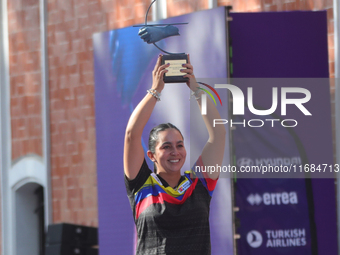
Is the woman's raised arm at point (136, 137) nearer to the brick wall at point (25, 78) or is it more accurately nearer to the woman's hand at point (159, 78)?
the woman's hand at point (159, 78)

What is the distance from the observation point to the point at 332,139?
5.93 metres

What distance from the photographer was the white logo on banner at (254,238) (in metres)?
5.89

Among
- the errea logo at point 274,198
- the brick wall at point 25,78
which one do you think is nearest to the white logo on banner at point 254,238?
the errea logo at point 274,198

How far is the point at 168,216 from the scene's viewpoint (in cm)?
325

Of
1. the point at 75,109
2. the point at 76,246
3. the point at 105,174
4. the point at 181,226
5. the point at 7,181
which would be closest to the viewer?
the point at 181,226

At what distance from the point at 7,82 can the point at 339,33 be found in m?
4.56

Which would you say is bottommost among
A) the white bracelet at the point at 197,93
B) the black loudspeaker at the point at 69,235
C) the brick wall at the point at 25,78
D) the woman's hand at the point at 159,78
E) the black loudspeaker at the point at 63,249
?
the black loudspeaker at the point at 63,249

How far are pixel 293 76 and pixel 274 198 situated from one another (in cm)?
109

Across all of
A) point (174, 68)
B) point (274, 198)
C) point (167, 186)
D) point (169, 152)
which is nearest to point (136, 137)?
point (169, 152)

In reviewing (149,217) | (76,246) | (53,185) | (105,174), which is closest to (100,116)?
(105,174)

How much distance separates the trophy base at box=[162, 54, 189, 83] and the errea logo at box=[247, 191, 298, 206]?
2.69 meters

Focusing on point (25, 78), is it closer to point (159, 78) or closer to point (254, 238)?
point (254, 238)

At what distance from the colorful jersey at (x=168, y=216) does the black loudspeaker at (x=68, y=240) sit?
2.31 m

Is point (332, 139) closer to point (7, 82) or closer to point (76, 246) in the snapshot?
point (76, 246)
